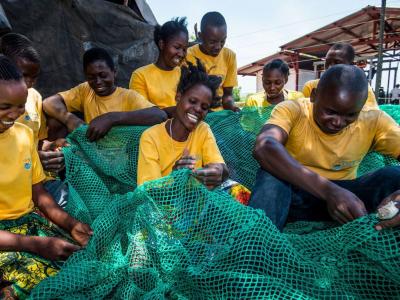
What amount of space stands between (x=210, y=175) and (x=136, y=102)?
1.35m

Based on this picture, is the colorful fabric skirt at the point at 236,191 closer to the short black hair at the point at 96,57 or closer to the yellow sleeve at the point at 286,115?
the yellow sleeve at the point at 286,115

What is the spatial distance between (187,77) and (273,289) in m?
1.65

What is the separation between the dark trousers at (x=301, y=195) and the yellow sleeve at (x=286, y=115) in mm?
320

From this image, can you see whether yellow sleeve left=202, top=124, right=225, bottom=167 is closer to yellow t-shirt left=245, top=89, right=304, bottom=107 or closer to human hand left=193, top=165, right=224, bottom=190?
human hand left=193, top=165, right=224, bottom=190

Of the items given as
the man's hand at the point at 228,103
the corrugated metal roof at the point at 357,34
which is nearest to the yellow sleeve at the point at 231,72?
the man's hand at the point at 228,103

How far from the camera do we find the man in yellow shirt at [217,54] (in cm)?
407

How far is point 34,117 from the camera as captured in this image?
279 cm

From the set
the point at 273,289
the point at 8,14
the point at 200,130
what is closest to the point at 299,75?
the point at 8,14

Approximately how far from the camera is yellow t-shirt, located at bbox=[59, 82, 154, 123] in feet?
10.3

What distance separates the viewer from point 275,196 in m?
1.89

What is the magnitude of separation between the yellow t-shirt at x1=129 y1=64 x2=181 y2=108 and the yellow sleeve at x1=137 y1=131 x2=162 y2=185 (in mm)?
1267

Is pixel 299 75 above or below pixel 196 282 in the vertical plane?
below

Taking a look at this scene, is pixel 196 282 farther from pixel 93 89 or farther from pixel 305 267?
pixel 93 89

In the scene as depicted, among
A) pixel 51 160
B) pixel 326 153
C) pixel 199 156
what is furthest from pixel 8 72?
pixel 326 153
